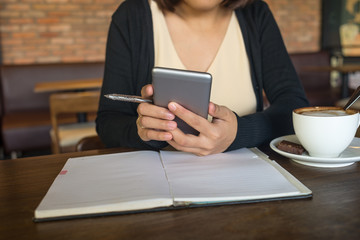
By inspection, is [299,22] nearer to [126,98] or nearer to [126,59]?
[126,59]

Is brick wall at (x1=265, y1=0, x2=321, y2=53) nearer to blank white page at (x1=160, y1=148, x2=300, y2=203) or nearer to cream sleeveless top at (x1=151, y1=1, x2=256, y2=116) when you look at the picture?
cream sleeveless top at (x1=151, y1=1, x2=256, y2=116)

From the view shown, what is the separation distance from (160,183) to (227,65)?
2.34 ft

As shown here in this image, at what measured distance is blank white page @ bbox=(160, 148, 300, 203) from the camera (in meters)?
0.54

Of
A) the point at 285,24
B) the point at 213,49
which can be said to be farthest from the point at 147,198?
the point at 285,24

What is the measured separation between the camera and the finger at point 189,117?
0.68 metres

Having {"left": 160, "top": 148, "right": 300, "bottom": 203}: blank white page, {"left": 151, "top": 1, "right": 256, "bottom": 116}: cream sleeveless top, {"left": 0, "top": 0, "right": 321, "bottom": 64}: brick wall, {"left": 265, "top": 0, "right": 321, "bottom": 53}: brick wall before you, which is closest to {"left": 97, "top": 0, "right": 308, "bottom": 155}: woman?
{"left": 151, "top": 1, "right": 256, "bottom": 116}: cream sleeveless top

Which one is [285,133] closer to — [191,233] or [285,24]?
[191,233]

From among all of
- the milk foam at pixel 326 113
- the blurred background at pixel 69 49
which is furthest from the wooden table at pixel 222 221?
the blurred background at pixel 69 49

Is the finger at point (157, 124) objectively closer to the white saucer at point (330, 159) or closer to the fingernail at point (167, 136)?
the fingernail at point (167, 136)

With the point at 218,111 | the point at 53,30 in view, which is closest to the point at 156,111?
the point at 218,111

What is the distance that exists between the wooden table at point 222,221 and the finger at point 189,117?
217 millimetres

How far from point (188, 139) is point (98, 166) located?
18 centimetres

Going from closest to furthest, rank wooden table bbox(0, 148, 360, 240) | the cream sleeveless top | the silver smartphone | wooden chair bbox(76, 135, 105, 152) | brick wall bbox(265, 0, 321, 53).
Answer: wooden table bbox(0, 148, 360, 240)
the silver smartphone
wooden chair bbox(76, 135, 105, 152)
the cream sleeveless top
brick wall bbox(265, 0, 321, 53)

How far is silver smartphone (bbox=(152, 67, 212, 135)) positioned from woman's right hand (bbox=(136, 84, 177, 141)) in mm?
13
